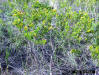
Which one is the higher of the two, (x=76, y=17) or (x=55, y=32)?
(x=76, y=17)

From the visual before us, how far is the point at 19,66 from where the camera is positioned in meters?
3.52

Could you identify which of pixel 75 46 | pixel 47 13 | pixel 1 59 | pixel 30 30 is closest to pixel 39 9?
pixel 47 13

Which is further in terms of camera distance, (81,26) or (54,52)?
(54,52)

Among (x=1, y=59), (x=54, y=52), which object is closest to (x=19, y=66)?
(x=1, y=59)

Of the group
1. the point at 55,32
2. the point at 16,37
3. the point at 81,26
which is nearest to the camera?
the point at 81,26

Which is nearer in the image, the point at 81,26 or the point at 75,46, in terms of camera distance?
the point at 81,26

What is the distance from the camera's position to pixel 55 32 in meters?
3.51

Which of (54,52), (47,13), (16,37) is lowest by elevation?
(54,52)

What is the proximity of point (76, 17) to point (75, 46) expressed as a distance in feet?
1.87

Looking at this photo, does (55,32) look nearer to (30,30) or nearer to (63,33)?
(63,33)

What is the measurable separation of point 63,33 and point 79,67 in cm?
69

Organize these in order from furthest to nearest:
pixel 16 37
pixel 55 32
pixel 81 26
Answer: pixel 16 37, pixel 55 32, pixel 81 26

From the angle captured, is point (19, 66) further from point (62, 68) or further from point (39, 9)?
point (39, 9)

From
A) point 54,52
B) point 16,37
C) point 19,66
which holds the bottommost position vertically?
point 19,66
